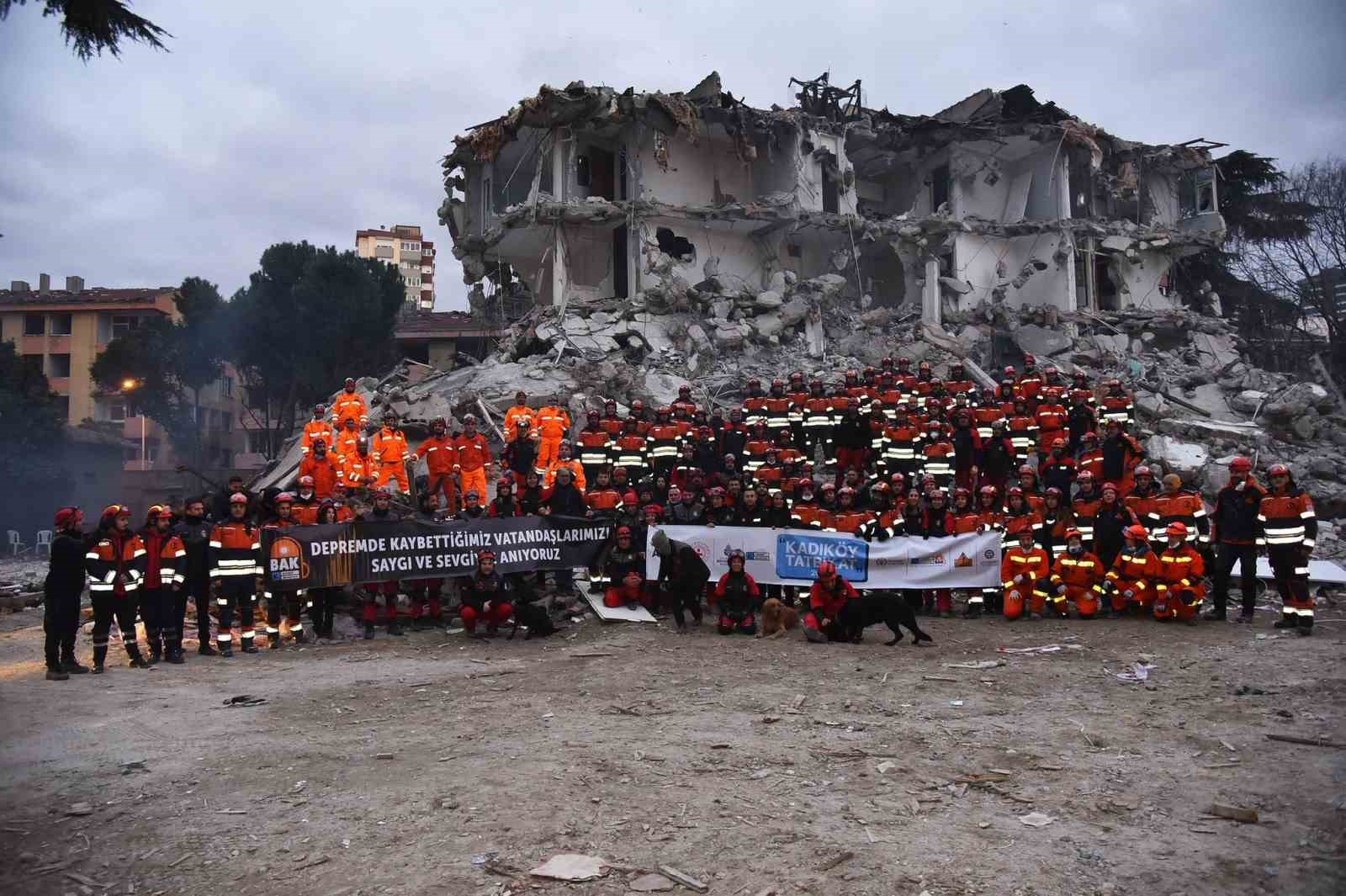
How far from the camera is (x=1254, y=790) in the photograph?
5699 millimetres

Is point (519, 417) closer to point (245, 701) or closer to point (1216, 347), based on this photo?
point (245, 701)

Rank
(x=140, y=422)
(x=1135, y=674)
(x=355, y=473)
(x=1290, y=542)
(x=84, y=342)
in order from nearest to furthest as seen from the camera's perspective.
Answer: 1. (x=1135, y=674)
2. (x=1290, y=542)
3. (x=355, y=473)
4. (x=140, y=422)
5. (x=84, y=342)

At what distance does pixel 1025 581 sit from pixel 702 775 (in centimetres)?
761

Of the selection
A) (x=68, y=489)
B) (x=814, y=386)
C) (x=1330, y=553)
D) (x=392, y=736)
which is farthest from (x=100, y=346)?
(x=1330, y=553)

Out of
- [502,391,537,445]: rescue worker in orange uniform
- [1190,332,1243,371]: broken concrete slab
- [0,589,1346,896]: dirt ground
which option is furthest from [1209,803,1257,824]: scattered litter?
[1190,332,1243,371]: broken concrete slab

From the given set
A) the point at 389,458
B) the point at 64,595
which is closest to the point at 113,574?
the point at 64,595

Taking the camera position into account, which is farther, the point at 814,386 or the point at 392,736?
the point at 814,386

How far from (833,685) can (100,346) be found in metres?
48.9

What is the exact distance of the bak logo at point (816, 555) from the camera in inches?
510

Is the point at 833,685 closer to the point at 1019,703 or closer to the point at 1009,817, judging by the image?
the point at 1019,703

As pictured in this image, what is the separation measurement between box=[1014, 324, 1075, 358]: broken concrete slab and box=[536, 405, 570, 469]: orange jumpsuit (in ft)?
64.4

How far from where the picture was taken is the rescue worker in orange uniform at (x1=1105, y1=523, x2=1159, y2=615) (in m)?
11.7

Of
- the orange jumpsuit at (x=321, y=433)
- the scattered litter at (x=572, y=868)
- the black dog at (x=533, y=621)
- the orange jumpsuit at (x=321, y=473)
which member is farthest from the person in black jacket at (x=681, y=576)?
the scattered litter at (x=572, y=868)

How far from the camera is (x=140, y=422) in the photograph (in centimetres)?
4444
